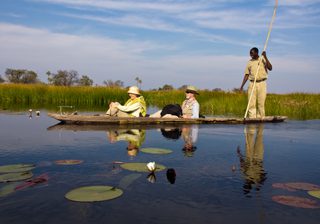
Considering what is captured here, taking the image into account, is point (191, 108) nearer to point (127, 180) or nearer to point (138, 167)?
point (138, 167)

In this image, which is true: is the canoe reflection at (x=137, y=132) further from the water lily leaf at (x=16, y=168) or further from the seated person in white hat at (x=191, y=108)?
the water lily leaf at (x=16, y=168)

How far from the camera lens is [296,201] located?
364 cm

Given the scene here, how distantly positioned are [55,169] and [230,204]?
2.45 m

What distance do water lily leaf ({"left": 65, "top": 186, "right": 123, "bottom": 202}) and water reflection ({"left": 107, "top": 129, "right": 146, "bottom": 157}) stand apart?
197 cm

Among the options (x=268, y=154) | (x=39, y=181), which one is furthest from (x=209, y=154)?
(x=39, y=181)

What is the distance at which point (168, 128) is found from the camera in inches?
381

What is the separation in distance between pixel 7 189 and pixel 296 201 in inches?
121

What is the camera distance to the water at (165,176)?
10.6 feet

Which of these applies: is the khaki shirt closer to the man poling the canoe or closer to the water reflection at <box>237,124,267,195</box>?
the man poling the canoe

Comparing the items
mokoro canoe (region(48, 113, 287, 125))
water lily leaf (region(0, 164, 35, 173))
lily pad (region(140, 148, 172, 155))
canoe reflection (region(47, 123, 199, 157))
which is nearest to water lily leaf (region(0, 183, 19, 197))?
water lily leaf (region(0, 164, 35, 173))

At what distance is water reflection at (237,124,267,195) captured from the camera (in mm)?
4267

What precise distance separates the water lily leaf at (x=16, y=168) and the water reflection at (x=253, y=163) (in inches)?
111

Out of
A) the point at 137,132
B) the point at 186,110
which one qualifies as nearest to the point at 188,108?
the point at 186,110

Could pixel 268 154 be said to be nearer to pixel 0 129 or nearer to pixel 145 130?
pixel 145 130
